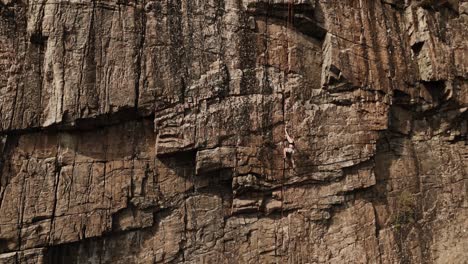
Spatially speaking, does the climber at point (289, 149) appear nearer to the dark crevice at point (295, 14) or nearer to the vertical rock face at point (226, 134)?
the vertical rock face at point (226, 134)

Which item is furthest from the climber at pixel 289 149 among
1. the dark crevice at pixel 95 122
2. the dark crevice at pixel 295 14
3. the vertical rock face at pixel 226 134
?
the dark crevice at pixel 95 122

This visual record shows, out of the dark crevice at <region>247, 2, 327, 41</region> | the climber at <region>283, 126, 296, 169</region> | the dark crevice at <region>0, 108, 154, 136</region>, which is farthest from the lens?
the dark crevice at <region>247, 2, 327, 41</region>

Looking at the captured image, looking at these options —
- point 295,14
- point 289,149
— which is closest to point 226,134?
point 289,149

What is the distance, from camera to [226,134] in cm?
1362

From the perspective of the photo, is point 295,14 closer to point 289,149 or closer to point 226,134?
point 289,149

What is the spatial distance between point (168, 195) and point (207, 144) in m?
1.95

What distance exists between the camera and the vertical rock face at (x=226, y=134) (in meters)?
12.3

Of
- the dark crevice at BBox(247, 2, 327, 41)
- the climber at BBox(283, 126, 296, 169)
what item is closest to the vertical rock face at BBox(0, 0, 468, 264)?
the dark crevice at BBox(247, 2, 327, 41)

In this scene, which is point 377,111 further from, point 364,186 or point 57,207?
point 57,207

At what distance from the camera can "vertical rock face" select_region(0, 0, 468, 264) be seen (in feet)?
40.4

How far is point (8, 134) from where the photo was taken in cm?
1220

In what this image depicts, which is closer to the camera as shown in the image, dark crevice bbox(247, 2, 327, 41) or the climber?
the climber

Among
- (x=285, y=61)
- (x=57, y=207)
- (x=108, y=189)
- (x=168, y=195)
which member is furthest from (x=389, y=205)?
(x=57, y=207)

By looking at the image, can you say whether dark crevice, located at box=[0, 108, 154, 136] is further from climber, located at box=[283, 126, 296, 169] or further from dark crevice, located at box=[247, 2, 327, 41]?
dark crevice, located at box=[247, 2, 327, 41]
